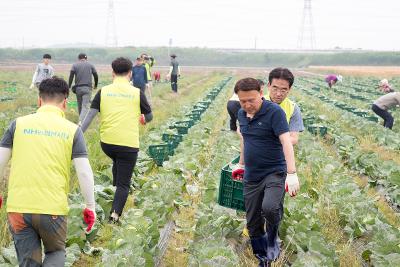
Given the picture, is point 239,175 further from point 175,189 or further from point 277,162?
point 175,189

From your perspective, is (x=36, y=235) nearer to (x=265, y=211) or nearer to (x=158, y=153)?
(x=265, y=211)

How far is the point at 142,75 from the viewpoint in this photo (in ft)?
39.2

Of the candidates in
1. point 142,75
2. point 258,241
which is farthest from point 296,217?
point 142,75

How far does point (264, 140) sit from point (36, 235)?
6.71 feet

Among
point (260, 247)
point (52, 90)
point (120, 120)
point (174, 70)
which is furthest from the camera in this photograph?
point (174, 70)

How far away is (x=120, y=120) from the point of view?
5.17 m

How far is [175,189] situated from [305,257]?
264 centimetres

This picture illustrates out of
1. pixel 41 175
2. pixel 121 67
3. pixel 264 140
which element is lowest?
pixel 41 175

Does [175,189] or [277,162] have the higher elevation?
[277,162]

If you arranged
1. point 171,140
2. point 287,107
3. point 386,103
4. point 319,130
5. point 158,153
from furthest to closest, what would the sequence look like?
point 319,130, point 386,103, point 171,140, point 158,153, point 287,107

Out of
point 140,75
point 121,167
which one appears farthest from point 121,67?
point 140,75

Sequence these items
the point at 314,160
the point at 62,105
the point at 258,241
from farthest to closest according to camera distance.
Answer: the point at 314,160 → the point at 258,241 → the point at 62,105

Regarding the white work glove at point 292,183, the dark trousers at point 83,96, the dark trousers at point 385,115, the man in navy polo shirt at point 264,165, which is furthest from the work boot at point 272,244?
the dark trousers at point 385,115

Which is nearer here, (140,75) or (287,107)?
(287,107)
